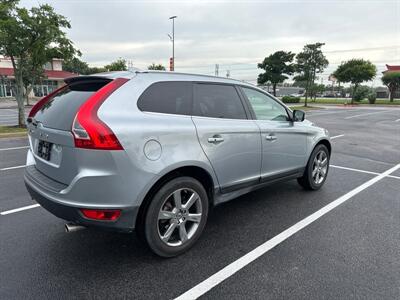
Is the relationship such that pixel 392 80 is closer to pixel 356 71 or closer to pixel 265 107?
pixel 356 71

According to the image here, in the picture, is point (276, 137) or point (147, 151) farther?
point (276, 137)

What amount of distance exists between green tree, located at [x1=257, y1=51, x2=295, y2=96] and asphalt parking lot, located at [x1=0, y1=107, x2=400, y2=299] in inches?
1505

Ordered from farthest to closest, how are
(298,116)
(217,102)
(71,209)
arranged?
(298,116)
(217,102)
(71,209)

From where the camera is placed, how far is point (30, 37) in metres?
11.7

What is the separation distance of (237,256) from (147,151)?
1.41 meters

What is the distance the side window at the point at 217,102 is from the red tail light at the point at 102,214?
124cm

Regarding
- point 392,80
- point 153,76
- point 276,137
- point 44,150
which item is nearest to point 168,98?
point 153,76

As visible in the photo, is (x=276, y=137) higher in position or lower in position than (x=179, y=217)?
higher

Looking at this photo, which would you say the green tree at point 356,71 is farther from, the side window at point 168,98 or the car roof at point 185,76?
the side window at point 168,98

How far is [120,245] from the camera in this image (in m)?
3.14

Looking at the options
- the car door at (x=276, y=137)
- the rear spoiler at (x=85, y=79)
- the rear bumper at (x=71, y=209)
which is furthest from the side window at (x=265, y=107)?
the rear bumper at (x=71, y=209)

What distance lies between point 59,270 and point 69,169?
99 cm

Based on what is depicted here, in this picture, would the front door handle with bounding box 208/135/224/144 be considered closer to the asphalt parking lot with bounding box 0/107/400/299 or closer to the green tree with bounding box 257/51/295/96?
the asphalt parking lot with bounding box 0/107/400/299

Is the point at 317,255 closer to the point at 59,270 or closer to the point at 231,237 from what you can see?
the point at 231,237
